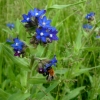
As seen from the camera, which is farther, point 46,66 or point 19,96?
point 19,96

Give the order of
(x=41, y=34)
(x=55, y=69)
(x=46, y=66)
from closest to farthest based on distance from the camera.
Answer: (x=41, y=34) → (x=46, y=66) → (x=55, y=69)

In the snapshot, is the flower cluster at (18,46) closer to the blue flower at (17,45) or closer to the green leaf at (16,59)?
the blue flower at (17,45)

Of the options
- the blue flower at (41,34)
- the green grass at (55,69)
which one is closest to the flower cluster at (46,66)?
the green grass at (55,69)

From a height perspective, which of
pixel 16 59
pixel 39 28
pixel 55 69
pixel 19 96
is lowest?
pixel 19 96

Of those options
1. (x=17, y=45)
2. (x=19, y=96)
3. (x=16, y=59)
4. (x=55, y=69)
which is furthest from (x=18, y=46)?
(x=55, y=69)

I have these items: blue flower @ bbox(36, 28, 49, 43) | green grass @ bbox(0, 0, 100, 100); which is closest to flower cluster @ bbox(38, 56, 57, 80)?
green grass @ bbox(0, 0, 100, 100)

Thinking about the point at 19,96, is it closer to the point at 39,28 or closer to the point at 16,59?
the point at 16,59

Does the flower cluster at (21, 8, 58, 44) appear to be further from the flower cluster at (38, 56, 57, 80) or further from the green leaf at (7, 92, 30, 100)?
the green leaf at (7, 92, 30, 100)

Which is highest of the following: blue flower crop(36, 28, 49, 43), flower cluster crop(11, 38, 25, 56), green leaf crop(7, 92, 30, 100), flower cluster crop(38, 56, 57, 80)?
blue flower crop(36, 28, 49, 43)
